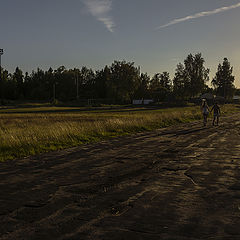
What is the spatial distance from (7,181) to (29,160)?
8.87ft

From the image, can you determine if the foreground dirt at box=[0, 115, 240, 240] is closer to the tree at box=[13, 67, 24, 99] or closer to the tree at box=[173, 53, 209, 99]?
the tree at box=[173, 53, 209, 99]

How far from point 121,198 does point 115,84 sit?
91.5 metres

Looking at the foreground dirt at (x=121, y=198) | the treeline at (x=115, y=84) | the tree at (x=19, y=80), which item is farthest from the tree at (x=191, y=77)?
the foreground dirt at (x=121, y=198)

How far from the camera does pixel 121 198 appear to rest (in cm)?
512

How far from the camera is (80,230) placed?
148 inches

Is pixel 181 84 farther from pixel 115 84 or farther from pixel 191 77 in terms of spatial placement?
pixel 115 84

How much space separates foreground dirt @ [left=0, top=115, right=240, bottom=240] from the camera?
3799 mm

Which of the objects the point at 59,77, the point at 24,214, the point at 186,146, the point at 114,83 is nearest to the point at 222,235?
the point at 24,214

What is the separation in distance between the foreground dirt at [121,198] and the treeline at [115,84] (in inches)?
3113

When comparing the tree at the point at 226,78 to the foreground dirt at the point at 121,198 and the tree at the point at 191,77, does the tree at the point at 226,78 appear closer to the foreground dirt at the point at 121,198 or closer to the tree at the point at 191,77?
the tree at the point at 191,77

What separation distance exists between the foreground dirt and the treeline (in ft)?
259

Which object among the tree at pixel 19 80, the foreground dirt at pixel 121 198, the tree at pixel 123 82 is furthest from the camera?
the tree at pixel 19 80

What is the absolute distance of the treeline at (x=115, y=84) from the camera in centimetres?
9462

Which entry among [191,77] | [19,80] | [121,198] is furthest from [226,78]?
[121,198]
